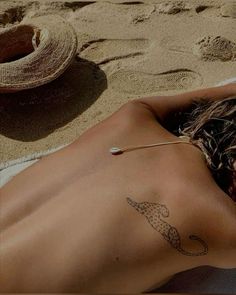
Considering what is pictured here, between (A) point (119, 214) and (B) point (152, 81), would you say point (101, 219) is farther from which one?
(B) point (152, 81)

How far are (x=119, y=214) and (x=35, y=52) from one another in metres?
1.14

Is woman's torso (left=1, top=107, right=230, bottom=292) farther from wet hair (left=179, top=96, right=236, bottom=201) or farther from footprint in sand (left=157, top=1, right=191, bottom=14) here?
footprint in sand (left=157, top=1, right=191, bottom=14)

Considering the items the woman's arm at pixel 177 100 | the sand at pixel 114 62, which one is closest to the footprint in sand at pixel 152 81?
the sand at pixel 114 62

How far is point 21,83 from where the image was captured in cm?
209

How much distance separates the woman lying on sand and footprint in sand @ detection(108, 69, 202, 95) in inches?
34.3

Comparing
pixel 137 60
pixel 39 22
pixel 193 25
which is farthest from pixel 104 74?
pixel 193 25

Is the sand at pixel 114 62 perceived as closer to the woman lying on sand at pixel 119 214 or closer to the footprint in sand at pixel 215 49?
the footprint in sand at pixel 215 49

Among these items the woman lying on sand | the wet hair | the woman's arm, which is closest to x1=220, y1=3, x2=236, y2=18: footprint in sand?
the woman's arm

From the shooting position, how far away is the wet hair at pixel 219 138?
4.45ft

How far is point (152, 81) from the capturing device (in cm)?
226

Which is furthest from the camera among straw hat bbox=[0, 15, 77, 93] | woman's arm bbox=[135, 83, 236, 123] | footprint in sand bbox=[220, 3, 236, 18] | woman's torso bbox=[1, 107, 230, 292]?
footprint in sand bbox=[220, 3, 236, 18]

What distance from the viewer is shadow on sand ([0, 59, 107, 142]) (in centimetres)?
212

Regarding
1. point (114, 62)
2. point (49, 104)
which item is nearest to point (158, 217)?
point (49, 104)

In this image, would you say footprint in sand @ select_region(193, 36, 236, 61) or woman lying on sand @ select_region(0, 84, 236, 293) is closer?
woman lying on sand @ select_region(0, 84, 236, 293)
